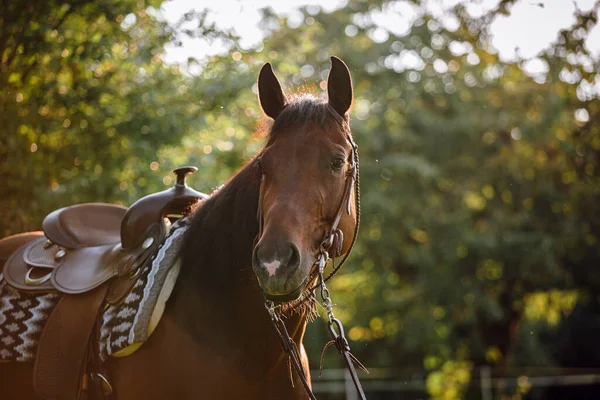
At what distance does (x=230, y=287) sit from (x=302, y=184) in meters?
0.63

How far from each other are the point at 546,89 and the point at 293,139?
15439 mm

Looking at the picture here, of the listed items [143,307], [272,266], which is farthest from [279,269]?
[143,307]

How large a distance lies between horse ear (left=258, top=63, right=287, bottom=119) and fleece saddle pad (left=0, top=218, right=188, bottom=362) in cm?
68

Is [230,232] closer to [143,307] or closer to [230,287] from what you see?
[230,287]

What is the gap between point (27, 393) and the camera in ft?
12.6

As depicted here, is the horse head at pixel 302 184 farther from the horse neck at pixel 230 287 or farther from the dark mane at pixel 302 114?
the horse neck at pixel 230 287

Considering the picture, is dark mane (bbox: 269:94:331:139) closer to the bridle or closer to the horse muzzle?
the bridle

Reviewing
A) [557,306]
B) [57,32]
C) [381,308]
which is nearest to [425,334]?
[381,308]

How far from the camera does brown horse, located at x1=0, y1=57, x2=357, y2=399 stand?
9.51 ft

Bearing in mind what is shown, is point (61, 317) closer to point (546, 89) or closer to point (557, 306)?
point (546, 89)

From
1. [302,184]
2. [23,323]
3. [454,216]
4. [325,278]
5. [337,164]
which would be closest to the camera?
[302,184]

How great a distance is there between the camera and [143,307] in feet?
10.4

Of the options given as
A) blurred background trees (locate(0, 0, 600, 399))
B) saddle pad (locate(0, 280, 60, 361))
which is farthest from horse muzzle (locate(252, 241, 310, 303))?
blurred background trees (locate(0, 0, 600, 399))

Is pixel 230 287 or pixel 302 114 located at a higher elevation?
pixel 302 114
